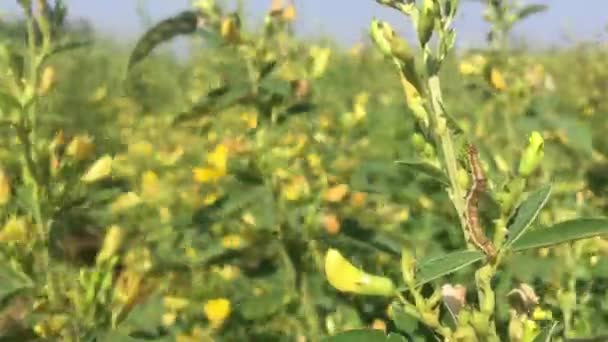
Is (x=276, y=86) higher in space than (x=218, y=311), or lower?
higher

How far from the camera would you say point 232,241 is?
2490 mm

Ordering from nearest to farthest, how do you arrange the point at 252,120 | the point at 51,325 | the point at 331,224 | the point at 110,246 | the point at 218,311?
the point at 51,325 → the point at 110,246 → the point at 331,224 → the point at 218,311 → the point at 252,120

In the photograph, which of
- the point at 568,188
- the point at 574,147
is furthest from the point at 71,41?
the point at 574,147

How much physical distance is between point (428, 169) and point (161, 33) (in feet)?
3.24

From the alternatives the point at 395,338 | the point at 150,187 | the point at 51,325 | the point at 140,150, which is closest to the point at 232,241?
the point at 51,325

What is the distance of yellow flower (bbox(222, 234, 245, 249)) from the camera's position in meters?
2.38

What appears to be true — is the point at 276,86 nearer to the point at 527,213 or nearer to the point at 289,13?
the point at 289,13

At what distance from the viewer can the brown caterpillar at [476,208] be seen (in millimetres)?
972

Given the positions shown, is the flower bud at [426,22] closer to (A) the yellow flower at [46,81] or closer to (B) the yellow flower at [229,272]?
(A) the yellow flower at [46,81]

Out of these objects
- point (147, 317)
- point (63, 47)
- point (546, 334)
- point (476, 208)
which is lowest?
point (147, 317)

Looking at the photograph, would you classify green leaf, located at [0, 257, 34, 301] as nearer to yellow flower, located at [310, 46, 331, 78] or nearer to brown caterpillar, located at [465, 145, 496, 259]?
brown caterpillar, located at [465, 145, 496, 259]

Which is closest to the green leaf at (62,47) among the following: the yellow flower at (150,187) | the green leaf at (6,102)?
the green leaf at (6,102)

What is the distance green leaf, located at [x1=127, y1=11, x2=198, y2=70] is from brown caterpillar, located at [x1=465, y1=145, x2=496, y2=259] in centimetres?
94

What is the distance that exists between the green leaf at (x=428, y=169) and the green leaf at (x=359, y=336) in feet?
0.54
